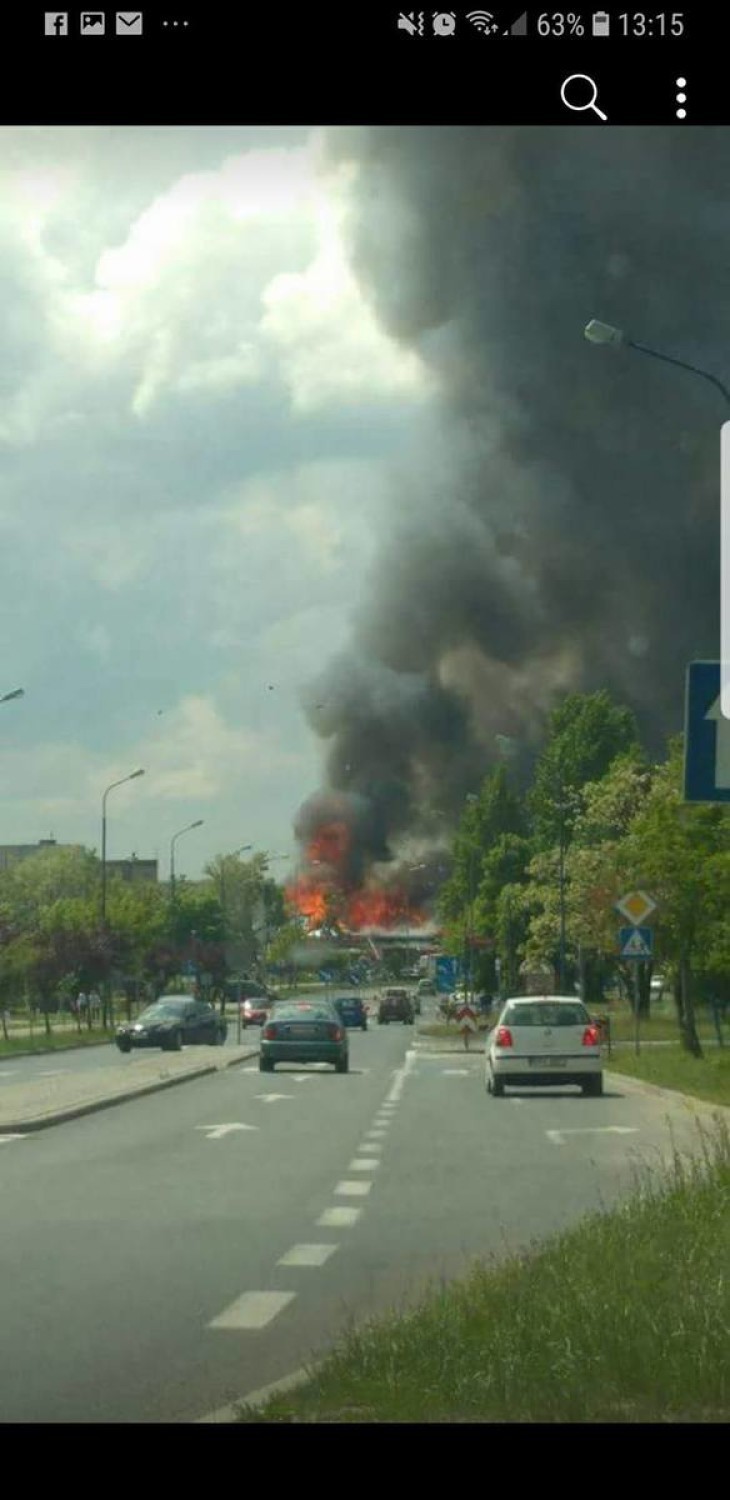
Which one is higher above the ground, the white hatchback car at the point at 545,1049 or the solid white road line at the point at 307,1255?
the white hatchback car at the point at 545,1049

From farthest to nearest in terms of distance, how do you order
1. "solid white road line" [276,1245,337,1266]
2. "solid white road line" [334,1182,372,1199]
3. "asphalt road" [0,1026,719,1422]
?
"solid white road line" [334,1182,372,1199]
"solid white road line" [276,1245,337,1266]
"asphalt road" [0,1026,719,1422]

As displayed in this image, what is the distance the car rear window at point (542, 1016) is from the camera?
31.5 meters

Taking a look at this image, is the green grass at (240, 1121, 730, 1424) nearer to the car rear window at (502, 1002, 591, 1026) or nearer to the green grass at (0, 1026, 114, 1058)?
the car rear window at (502, 1002, 591, 1026)

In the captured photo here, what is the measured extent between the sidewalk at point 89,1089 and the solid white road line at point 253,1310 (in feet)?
41.1

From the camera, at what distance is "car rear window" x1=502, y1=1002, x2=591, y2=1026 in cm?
3148

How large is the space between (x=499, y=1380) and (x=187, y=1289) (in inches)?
150

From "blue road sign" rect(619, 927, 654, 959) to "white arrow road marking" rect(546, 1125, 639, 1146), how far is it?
11.2 meters

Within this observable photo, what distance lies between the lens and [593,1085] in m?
31.5

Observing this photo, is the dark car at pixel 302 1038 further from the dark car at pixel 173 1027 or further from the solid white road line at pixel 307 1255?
the solid white road line at pixel 307 1255

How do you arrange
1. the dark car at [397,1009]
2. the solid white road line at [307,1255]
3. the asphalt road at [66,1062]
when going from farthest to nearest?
the dark car at [397,1009]
the asphalt road at [66,1062]
the solid white road line at [307,1255]

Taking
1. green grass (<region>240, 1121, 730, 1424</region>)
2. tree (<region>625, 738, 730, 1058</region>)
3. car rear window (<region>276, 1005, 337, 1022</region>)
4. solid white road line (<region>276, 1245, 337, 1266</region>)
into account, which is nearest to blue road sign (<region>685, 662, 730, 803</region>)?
green grass (<region>240, 1121, 730, 1424</region>)

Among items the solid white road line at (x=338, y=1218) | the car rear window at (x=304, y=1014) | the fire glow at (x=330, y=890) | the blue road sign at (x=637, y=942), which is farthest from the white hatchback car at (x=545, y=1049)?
the fire glow at (x=330, y=890)

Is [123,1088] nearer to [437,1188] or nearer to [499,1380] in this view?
[437,1188]
